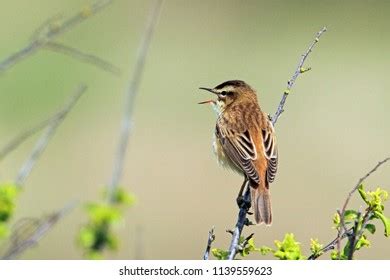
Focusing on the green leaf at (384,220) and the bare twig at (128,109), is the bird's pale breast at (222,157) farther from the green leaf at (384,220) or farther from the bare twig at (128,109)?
the bare twig at (128,109)

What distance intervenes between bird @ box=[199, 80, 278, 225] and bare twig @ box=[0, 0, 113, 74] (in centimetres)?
248

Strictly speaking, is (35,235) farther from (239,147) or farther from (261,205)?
(239,147)

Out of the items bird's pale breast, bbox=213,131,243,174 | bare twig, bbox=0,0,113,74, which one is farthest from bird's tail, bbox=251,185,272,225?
bare twig, bbox=0,0,113,74

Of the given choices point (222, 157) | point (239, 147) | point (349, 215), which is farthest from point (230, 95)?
point (349, 215)

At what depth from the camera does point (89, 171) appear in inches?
472

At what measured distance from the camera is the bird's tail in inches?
217

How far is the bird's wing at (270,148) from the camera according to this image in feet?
19.5

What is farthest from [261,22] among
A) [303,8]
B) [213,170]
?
[213,170]

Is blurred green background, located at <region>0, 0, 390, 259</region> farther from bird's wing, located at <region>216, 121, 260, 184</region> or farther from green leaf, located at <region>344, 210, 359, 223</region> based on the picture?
green leaf, located at <region>344, 210, 359, 223</region>

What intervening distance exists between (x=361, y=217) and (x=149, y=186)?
8419 millimetres

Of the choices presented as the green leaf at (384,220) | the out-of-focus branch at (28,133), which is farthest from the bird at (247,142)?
the out-of-focus branch at (28,133)

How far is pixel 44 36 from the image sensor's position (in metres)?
3.16

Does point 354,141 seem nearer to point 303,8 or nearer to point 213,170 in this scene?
point 213,170

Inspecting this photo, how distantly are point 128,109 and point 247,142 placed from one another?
3.42m
